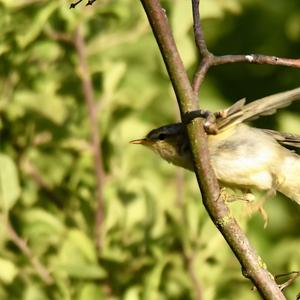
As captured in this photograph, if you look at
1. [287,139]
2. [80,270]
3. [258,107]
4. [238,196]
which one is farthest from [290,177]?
[80,270]

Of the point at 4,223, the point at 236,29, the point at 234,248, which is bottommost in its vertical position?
the point at 234,248

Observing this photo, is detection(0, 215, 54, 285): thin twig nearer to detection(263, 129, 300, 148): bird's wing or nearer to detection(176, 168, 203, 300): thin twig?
detection(176, 168, 203, 300): thin twig

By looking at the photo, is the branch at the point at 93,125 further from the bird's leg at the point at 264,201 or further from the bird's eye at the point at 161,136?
the bird's leg at the point at 264,201

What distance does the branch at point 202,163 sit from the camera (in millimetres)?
2574

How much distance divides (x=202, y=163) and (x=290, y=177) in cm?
111

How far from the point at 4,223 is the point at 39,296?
35cm

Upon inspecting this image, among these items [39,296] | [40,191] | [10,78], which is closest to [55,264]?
[39,296]

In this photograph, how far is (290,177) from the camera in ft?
12.2

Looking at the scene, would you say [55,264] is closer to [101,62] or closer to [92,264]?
[92,264]

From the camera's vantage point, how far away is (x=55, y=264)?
4.45m

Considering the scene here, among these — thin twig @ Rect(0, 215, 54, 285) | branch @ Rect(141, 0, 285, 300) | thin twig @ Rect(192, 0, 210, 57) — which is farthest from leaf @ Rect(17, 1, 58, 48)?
branch @ Rect(141, 0, 285, 300)

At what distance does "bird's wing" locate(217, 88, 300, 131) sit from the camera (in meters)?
2.84

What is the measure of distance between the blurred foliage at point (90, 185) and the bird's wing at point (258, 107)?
1.22m

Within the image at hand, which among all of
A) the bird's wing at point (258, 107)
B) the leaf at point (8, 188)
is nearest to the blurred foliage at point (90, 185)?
the leaf at point (8, 188)
